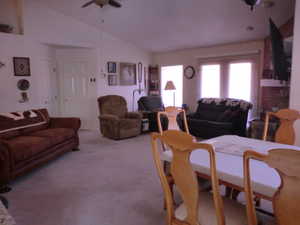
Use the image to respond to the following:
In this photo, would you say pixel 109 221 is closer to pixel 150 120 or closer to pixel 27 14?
pixel 150 120

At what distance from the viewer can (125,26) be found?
571cm

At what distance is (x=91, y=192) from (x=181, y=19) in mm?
4031

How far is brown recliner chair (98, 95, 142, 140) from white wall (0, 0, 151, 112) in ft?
2.06

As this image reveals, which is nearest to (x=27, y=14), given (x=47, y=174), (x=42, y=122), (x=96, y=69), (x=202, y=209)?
(x=96, y=69)

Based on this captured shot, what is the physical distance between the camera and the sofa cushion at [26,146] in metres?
2.85

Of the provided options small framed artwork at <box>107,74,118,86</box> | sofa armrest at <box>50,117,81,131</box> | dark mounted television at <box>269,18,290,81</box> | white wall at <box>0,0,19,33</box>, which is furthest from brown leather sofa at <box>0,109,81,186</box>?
dark mounted television at <box>269,18,290,81</box>

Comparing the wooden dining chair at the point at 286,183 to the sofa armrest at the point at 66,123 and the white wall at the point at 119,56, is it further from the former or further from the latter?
the white wall at the point at 119,56

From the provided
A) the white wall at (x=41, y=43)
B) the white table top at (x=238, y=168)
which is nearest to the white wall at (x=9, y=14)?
the white wall at (x=41, y=43)

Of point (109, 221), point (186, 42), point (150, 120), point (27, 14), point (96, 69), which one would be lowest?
point (109, 221)

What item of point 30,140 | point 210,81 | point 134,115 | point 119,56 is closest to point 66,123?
point 30,140

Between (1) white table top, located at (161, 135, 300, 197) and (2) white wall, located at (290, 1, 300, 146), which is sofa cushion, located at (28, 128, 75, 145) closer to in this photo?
(1) white table top, located at (161, 135, 300, 197)

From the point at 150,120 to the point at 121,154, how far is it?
197 cm

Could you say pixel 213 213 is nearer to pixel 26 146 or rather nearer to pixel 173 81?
pixel 26 146

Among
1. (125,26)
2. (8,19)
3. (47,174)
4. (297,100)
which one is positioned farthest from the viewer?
(125,26)
